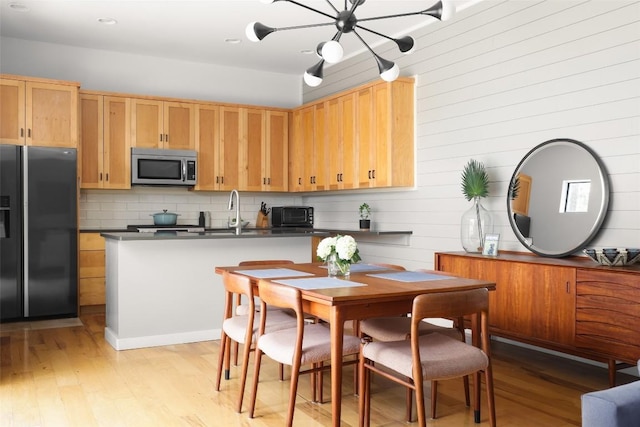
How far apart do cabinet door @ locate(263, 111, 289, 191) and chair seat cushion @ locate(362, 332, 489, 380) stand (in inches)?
181

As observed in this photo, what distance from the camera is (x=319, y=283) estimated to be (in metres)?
2.96

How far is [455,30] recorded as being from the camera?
502 centimetres

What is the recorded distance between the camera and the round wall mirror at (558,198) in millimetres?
3852

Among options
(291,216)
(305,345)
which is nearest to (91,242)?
(291,216)

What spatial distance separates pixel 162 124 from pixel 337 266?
4.02m

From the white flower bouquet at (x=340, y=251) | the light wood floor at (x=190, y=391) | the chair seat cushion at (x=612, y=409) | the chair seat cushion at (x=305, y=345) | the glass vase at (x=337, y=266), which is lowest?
the light wood floor at (x=190, y=391)

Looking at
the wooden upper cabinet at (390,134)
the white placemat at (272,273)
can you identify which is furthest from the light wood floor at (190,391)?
the wooden upper cabinet at (390,134)

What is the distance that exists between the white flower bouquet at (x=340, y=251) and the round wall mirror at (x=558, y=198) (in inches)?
67.5

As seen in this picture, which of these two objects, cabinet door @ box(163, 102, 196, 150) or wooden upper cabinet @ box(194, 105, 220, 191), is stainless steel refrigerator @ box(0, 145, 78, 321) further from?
wooden upper cabinet @ box(194, 105, 220, 191)

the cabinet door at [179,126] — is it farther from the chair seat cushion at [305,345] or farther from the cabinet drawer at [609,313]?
the cabinet drawer at [609,313]

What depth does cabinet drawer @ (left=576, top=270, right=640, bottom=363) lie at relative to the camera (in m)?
3.16

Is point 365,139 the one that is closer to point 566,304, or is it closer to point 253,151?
point 253,151

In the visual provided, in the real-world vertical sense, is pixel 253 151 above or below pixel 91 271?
above

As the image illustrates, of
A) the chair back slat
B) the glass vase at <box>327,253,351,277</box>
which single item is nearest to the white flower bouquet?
the glass vase at <box>327,253,351,277</box>
